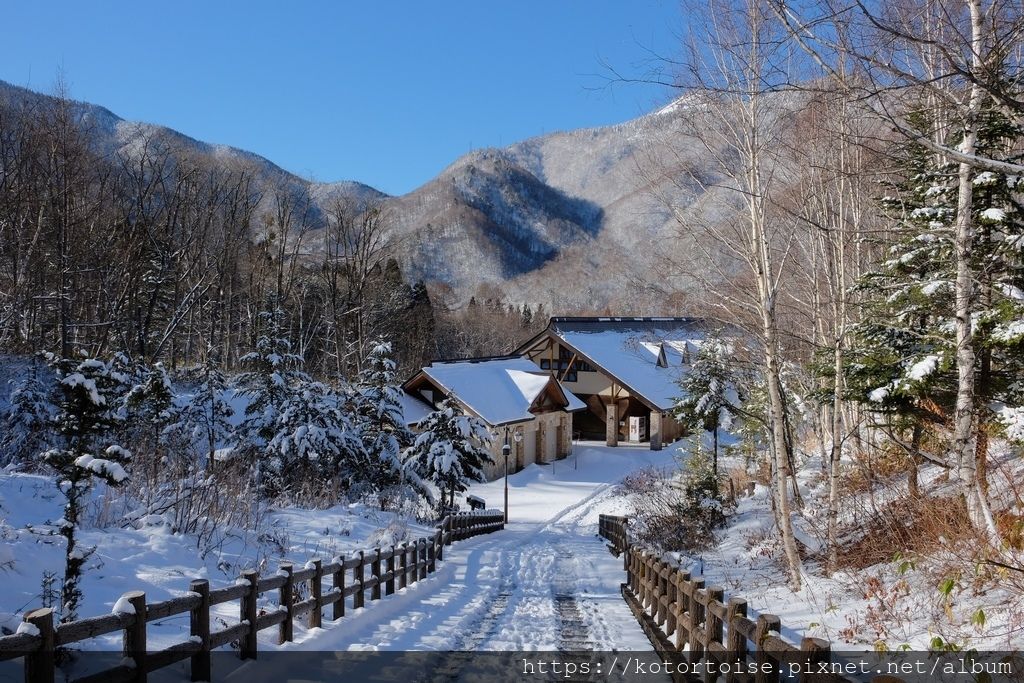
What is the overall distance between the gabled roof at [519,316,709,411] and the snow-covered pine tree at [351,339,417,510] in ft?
72.9

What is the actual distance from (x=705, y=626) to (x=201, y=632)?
386 cm

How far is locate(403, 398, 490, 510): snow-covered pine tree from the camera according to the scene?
21641mm

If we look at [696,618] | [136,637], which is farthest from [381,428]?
[136,637]

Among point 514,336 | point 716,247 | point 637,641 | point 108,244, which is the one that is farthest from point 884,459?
point 514,336

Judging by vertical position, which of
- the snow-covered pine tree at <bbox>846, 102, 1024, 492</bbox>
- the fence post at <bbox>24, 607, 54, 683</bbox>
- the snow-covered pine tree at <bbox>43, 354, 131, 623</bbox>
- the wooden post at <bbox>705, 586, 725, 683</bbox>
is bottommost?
the wooden post at <bbox>705, 586, 725, 683</bbox>

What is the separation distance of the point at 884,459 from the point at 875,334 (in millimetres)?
3122

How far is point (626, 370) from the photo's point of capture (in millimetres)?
44469

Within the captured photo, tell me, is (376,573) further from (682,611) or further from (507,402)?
(507,402)

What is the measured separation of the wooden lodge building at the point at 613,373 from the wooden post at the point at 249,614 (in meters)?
37.3

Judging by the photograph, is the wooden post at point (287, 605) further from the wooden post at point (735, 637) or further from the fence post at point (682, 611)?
the wooden post at point (735, 637)

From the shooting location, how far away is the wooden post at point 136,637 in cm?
410

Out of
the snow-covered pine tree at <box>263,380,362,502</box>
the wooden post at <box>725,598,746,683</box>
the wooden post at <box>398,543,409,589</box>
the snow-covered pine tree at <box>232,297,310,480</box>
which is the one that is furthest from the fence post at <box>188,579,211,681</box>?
the snow-covered pine tree at <box>232,297,310,480</box>

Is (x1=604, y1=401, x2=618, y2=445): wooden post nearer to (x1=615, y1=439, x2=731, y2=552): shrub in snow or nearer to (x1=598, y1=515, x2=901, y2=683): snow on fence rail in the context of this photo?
(x1=615, y1=439, x2=731, y2=552): shrub in snow

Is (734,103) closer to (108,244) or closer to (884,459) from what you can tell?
(884,459)
